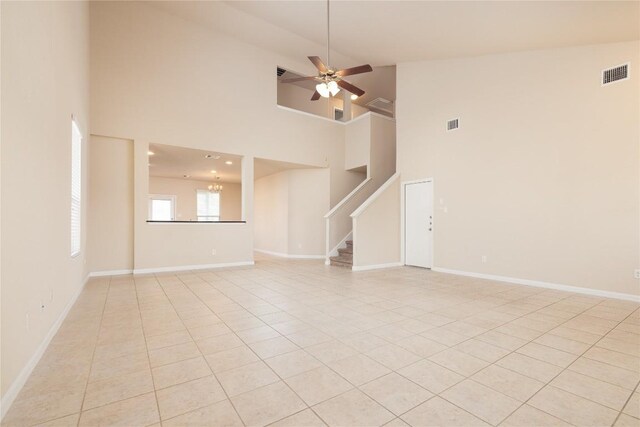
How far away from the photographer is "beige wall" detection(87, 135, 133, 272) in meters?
5.68

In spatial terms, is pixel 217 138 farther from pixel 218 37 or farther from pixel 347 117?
pixel 347 117

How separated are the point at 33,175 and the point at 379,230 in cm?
594

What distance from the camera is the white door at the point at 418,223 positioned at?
264 inches

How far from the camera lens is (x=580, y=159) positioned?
4.52m

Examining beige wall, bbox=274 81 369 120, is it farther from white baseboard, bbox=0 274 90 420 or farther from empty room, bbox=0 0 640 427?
white baseboard, bbox=0 274 90 420

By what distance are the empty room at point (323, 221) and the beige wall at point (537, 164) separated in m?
0.03

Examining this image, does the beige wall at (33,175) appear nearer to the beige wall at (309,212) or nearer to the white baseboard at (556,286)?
the beige wall at (309,212)

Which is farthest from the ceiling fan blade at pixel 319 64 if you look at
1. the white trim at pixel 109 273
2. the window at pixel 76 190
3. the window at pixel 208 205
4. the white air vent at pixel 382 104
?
the window at pixel 208 205

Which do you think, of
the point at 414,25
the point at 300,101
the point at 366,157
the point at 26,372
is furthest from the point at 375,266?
the point at 300,101

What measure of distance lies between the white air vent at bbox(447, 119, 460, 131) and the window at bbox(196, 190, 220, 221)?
938 centimetres

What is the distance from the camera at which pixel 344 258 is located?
737 cm

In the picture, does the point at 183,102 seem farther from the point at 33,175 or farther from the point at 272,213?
the point at 33,175

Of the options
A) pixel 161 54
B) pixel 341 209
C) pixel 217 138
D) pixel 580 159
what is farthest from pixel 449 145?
pixel 161 54

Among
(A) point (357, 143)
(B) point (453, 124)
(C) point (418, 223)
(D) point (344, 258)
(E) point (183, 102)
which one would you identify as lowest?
(D) point (344, 258)
